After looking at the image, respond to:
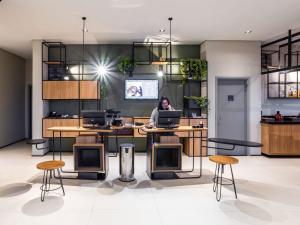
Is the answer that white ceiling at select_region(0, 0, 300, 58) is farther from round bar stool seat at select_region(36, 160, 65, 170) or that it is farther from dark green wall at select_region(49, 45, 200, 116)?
round bar stool seat at select_region(36, 160, 65, 170)

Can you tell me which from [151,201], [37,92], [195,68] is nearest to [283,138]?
[195,68]

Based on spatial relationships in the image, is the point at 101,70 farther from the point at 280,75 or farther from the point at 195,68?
the point at 280,75

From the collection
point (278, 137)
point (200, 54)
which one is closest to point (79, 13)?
point (200, 54)

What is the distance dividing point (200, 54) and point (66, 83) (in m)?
4.01

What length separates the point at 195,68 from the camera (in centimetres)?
685

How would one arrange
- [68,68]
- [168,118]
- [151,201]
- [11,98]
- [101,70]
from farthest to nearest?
[11,98] < [68,68] < [101,70] < [168,118] < [151,201]

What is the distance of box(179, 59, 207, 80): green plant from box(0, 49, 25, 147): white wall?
585 centimetres

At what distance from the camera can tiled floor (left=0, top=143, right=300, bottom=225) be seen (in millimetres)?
3178

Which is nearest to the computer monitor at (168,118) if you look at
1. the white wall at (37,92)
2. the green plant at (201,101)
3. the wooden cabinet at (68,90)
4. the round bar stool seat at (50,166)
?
the round bar stool seat at (50,166)

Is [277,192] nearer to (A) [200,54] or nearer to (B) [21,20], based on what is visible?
(A) [200,54]

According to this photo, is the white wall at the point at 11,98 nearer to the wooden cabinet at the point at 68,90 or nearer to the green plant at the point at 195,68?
the wooden cabinet at the point at 68,90

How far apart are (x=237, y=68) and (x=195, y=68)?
122 cm

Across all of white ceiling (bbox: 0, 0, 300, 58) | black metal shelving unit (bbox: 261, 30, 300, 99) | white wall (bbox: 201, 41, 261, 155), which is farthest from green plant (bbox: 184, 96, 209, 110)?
black metal shelving unit (bbox: 261, 30, 300, 99)

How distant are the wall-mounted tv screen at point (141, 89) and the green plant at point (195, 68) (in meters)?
0.95
